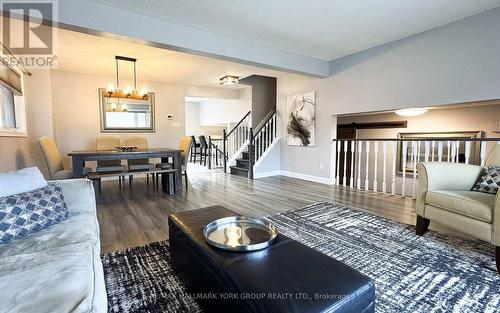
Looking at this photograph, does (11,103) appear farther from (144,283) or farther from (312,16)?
(312,16)

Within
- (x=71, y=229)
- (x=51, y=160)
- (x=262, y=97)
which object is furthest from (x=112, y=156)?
(x=262, y=97)

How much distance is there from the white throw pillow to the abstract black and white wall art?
4.55 m

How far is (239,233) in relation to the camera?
144 cm

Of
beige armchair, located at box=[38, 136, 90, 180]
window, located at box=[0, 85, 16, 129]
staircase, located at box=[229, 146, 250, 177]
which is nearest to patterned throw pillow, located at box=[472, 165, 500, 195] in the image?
staircase, located at box=[229, 146, 250, 177]

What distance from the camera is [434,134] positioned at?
5.04m

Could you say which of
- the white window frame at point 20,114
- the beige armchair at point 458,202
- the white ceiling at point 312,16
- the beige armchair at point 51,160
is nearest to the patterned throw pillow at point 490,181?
the beige armchair at point 458,202

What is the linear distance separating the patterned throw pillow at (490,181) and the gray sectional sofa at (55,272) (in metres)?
3.01

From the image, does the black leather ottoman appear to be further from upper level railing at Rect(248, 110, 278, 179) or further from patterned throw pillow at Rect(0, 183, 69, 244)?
upper level railing at Rect(248, 110, 278, 179)

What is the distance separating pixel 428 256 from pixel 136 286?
88.1 inches

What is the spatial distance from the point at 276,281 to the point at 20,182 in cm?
183

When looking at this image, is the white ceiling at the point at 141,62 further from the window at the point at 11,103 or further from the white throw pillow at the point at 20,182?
the white throw pillow at the point at 20,182

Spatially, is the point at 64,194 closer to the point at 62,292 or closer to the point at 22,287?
the point at 22,287

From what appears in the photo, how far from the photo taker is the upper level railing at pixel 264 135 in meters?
6.03

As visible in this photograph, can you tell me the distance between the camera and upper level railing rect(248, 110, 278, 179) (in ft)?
19.8
